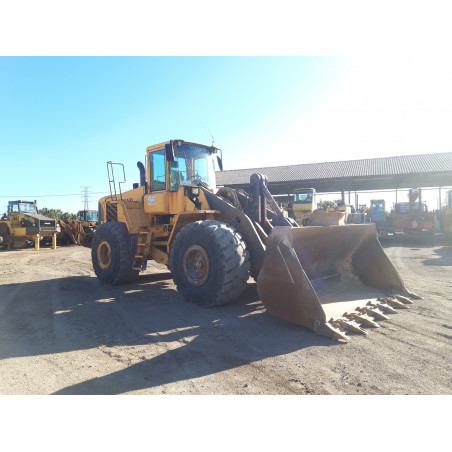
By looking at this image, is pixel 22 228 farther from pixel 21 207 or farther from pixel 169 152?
pixel 169 152

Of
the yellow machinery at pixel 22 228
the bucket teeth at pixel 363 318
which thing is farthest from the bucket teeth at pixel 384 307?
the yellow machinery at pixel 22 228

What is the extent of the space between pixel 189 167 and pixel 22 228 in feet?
57.2

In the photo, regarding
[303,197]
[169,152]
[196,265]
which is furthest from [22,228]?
[196,265]

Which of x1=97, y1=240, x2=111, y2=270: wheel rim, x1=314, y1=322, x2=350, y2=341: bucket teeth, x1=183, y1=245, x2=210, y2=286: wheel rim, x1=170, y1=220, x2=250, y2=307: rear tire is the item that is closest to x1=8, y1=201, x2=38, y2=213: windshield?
x1=97, y1=240, x2=111, y2=270: wheel rim

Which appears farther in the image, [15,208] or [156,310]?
[15,208]

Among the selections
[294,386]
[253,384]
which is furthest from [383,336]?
[253,384]

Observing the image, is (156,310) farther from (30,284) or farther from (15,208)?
(15,208)

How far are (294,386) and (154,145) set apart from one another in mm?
5586

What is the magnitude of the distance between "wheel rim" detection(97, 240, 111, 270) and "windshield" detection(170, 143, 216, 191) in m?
2.46

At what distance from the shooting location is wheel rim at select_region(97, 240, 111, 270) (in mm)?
7789

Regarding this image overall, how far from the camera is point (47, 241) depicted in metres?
22.2

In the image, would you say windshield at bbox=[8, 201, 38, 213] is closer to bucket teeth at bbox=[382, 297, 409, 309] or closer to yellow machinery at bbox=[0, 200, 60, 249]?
yellow machinery at bbox=[0, 200, 60, 249]

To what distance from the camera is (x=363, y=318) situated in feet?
14.3

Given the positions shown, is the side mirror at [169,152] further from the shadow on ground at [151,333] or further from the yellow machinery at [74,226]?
the yellow machinery at [74,226]
